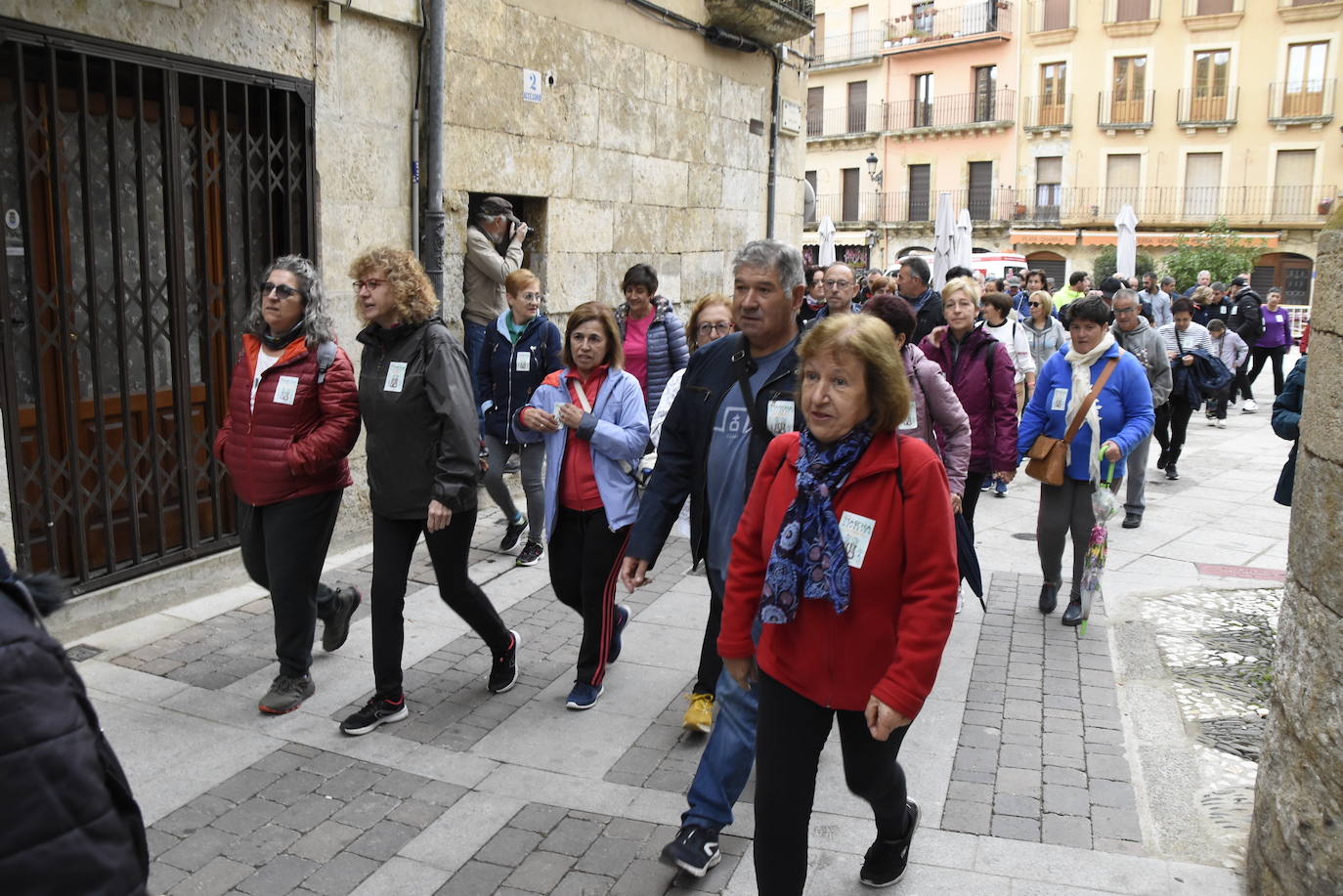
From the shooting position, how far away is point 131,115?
237 inches

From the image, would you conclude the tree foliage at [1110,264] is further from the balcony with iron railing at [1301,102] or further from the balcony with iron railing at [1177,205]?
the balcony with iron railing at [1301,102]

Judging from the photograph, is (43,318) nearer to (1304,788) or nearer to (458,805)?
(458,805)

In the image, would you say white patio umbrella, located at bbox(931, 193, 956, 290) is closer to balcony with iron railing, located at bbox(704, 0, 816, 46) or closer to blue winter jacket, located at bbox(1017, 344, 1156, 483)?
balcony with iron railing, located at bbox(704, 0, 816, 46)

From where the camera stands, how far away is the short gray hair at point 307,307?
183 inches

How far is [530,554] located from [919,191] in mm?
40494

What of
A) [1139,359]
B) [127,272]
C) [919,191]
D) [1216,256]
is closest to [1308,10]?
[1216,256]

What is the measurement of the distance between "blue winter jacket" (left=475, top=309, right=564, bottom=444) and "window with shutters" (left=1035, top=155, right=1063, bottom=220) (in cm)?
3788

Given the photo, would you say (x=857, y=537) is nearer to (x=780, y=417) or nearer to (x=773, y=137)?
(x=780, y=417)

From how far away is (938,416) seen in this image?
5.38 metres

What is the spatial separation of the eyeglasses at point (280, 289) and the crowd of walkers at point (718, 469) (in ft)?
0.07

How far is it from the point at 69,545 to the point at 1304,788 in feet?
18.0

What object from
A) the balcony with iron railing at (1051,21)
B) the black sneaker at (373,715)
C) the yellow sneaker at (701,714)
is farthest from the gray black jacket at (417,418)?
the balcony with iron railing at (1051,21)

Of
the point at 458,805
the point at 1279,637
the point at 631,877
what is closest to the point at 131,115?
the point at 458,805

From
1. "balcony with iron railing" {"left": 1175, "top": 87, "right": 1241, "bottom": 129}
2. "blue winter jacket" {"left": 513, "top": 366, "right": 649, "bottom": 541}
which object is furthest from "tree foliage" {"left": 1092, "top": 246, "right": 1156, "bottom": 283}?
"blue winter jacket" {"left": 513, "top": 366, "right": 649, "bottom": 541}
